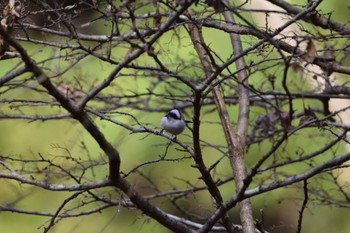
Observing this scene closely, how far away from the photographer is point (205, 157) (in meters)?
4.58

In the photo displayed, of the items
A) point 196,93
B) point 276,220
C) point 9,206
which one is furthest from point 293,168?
point 196,93

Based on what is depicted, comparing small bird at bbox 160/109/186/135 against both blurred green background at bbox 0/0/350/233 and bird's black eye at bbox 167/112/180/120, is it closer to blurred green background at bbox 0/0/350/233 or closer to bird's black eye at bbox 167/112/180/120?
bird's black eye at bbox 167/112/180/120

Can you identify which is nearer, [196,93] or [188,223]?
[196,93]

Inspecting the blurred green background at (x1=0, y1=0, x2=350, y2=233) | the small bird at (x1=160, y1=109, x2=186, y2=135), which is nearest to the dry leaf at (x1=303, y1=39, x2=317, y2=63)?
the small bird at (x1=160, y1=109, x2=186, y2=135)

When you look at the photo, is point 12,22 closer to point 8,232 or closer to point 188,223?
point 188,223

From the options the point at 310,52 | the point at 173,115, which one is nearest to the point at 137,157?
the point at 173,115

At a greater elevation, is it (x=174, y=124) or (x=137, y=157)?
(x=137, y=157)

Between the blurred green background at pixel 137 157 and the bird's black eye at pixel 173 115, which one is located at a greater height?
the blurred green background at pixel 137 157

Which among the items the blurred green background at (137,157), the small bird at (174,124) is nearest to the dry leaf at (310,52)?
the small bird at (174,124)

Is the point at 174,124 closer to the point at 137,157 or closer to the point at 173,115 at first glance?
the point at 173,115

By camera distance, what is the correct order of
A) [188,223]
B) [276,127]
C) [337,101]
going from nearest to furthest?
1. [188,223]
2. [276,127]
3. [337,101]

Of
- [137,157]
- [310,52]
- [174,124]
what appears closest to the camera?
[310,52]

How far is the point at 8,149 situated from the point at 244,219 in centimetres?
249

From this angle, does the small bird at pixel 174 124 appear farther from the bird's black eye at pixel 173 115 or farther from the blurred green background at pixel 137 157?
the blurred green background at pixel 137 157
